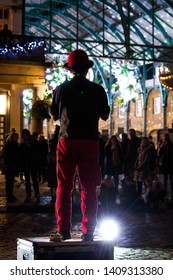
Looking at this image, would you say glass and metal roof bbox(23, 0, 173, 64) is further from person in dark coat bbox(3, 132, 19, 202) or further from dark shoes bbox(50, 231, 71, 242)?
dark shoes bbox(50, 231, 71, 242)

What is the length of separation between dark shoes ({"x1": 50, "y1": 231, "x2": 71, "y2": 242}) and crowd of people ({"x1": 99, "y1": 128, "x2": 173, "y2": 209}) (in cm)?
780

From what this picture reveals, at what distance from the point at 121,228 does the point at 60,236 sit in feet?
19.5

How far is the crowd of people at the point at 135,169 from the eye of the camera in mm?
14791

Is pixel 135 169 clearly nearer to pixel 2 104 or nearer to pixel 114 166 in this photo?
pixel 114 166

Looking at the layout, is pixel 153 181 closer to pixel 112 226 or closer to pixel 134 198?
pixel 134 198

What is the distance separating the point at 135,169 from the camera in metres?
16.2

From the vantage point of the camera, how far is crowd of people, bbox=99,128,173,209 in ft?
48.5

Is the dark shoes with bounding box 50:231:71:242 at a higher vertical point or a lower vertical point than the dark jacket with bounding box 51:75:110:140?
lower

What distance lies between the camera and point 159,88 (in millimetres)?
43812

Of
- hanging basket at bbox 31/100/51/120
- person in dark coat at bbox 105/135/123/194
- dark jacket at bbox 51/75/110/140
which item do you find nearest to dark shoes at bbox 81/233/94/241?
dark jacket at bbox 51/75/110/140

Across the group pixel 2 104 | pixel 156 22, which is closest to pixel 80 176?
pixel 2 104

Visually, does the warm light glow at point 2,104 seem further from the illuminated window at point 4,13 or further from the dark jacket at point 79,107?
the dark jacket at point 79,107

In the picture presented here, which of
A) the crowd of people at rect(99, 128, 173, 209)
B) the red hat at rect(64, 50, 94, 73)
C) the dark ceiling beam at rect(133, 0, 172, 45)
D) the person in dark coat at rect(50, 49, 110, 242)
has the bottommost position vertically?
the crowd of people at rect(99, 128, 173, 209)
